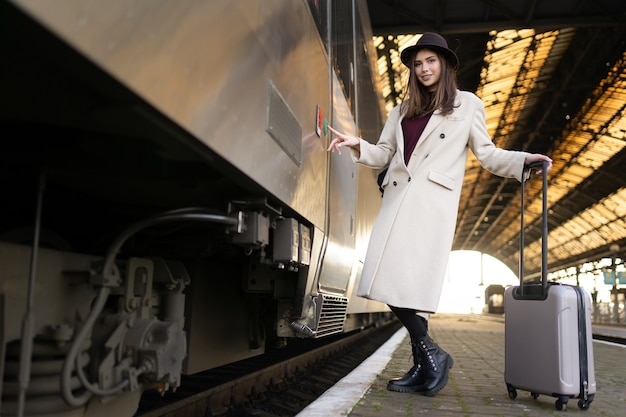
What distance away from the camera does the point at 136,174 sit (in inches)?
74.4

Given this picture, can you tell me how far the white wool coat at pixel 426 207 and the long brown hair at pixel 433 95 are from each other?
0.05 meters

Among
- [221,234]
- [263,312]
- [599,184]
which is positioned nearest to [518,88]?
[599,184]

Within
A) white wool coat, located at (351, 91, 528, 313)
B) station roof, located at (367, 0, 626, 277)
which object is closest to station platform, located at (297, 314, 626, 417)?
white wool coat, located at (351, 91, 528, 313)

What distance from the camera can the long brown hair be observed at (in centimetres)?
311

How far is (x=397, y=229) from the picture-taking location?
119 inches

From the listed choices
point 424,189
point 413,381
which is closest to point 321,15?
point 424,189

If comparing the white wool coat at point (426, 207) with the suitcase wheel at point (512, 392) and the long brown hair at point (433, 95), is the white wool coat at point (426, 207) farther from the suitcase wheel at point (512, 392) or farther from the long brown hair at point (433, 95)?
the suitcase wheel at point (512, 392)

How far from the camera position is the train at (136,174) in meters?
1.24

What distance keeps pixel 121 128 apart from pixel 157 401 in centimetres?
237

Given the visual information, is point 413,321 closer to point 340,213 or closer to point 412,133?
point 412,133

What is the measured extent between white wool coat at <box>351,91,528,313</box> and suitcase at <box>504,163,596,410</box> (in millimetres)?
338

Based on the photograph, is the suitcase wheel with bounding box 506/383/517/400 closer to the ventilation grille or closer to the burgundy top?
the ventilation grille

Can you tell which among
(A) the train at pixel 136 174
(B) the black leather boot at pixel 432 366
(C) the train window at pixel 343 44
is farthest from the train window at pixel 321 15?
(B) the black leather boot at pixel 432 366

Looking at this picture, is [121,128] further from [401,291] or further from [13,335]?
[401,291]
